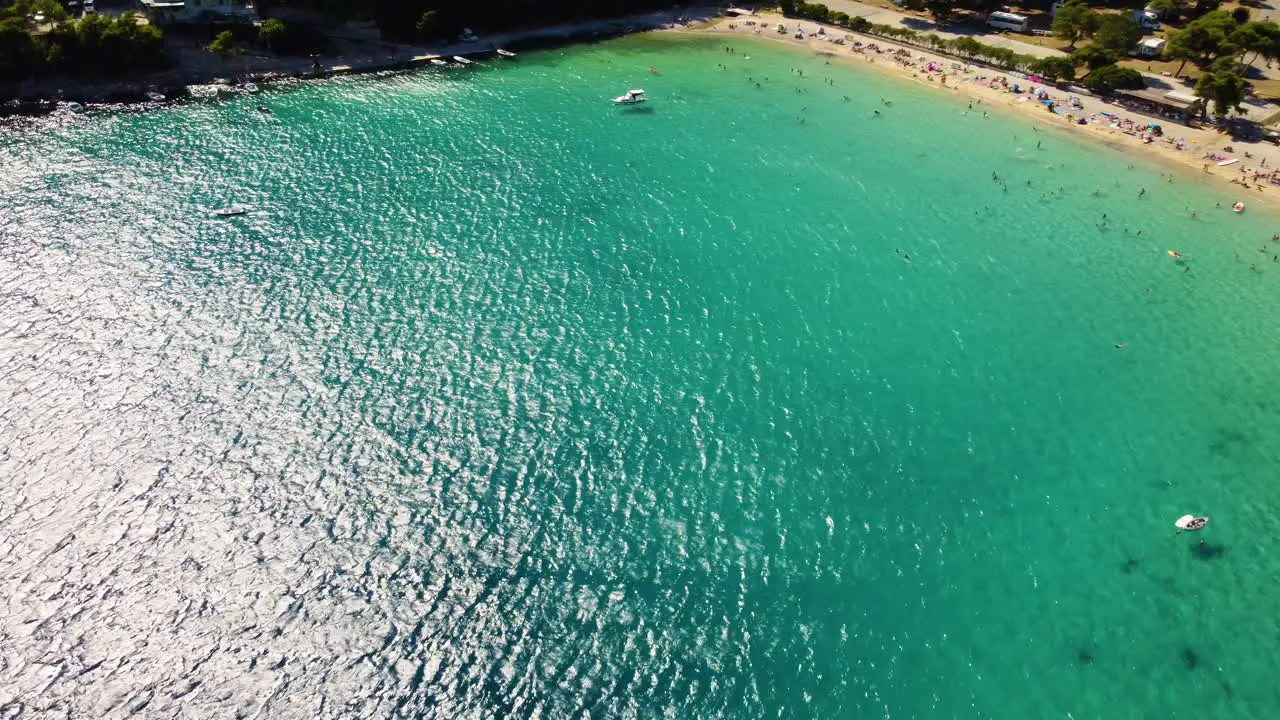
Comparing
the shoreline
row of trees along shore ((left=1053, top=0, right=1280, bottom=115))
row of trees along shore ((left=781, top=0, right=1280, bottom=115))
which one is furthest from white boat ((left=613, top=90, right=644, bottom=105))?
row of trees along shore ((left=1053, top=0, right=1280, bottom=115))

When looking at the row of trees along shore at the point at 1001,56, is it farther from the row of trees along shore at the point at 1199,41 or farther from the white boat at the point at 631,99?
the white boat at the point at 631,99

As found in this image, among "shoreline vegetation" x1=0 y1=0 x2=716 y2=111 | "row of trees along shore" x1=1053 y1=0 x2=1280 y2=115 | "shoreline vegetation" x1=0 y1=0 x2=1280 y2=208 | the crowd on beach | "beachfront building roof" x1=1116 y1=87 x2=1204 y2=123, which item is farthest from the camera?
"row of trees along shore" x1=1053 y1=0 x2=1280 y2=115

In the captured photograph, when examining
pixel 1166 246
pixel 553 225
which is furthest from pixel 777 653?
pixel 1166 246

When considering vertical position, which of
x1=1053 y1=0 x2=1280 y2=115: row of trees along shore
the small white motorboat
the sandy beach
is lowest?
the small white motorboat

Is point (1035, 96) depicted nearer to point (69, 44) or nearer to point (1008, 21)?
point (1008, 21)

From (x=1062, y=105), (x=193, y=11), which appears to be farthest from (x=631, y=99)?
(x=193, y=11)

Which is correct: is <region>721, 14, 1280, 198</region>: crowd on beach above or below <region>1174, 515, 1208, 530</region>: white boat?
above

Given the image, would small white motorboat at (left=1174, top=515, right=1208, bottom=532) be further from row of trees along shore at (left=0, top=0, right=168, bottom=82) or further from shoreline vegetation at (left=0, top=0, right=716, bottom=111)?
row of trees along shore at (left=0, top=0, right=168, bottom=82)
